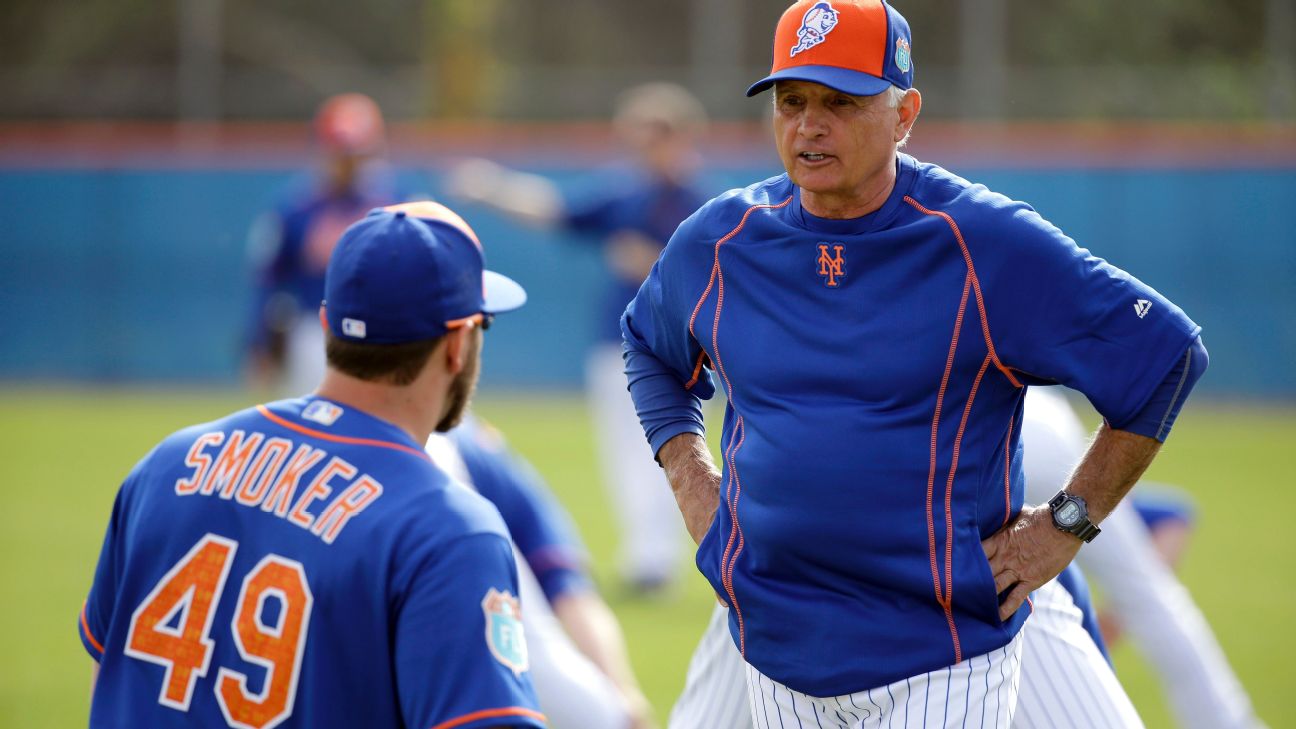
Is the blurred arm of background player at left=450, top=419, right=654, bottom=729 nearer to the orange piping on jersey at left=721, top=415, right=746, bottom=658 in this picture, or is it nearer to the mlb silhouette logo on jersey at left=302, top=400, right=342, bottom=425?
the orange piping on jersey at left=721, top=415, right=746, bottom=658

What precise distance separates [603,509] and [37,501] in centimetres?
431

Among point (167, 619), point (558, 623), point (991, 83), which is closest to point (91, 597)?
point (167, 619)

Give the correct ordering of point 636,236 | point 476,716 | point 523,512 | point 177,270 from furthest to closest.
→ point 177,270, point 636,236, point 523,512, point 476,716

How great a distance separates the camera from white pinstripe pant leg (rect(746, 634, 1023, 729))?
310 centimetres

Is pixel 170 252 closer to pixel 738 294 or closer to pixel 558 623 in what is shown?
pixel 558 623

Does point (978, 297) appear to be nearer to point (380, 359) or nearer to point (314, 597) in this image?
point (380, 359)

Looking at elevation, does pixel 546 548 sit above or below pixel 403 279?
below

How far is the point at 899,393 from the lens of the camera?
9.99 ft

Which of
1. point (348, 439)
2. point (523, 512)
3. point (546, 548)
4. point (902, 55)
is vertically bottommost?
point (546, 548)

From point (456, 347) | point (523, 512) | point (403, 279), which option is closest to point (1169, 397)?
point (456, 347)

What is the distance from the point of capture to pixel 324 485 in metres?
2.65

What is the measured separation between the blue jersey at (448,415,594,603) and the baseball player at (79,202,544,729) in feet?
→ 5.39

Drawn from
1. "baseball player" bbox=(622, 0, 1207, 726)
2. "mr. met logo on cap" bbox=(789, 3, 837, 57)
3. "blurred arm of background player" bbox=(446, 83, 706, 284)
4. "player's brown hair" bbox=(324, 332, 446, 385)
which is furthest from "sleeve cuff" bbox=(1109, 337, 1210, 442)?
"blurred arm of background player" bbox=(446, 83, 706, 284)

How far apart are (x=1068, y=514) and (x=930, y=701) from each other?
1.57ft
